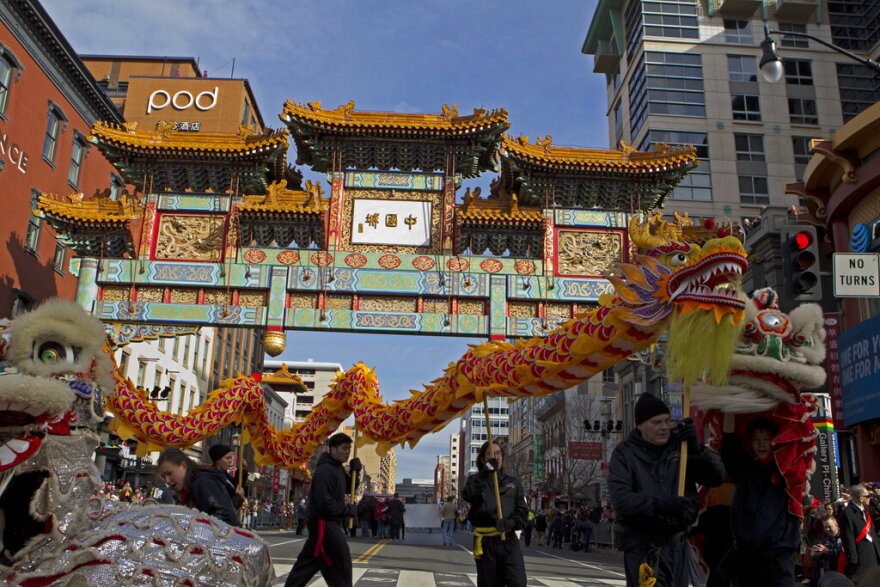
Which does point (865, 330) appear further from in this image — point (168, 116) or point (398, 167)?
point (168, 116)

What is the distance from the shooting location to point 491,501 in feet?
19.9

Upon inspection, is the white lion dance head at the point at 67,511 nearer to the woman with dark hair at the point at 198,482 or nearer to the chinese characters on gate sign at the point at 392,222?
the woman with dark hair at the point at 198,482

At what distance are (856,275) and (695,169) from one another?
98.5ft

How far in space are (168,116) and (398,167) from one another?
29250 millimetres

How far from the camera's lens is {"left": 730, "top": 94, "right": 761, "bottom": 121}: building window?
3866cm

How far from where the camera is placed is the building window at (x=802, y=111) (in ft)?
126

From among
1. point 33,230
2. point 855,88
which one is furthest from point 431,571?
point 855,88

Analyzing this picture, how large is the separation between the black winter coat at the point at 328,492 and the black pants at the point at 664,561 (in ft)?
10.1

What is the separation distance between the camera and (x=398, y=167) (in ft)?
59.8

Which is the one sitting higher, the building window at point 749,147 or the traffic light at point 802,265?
the building window at point 749,147

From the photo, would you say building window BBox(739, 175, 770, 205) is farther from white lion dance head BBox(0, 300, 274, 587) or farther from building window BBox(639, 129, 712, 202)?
white lion dance head BBox(0, 300, 274, 587)

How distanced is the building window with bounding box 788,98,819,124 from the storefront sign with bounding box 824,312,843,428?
2548 centimetres

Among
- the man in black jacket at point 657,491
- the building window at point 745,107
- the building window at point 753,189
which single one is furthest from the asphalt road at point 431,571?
Result: the building window at point 745,107

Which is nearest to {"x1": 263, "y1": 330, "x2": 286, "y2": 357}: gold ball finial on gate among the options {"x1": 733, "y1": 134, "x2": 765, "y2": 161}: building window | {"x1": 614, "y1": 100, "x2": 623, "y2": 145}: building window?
{"x1": 733, "y1": 134, "x2": 765, "y2": 161}: building window
